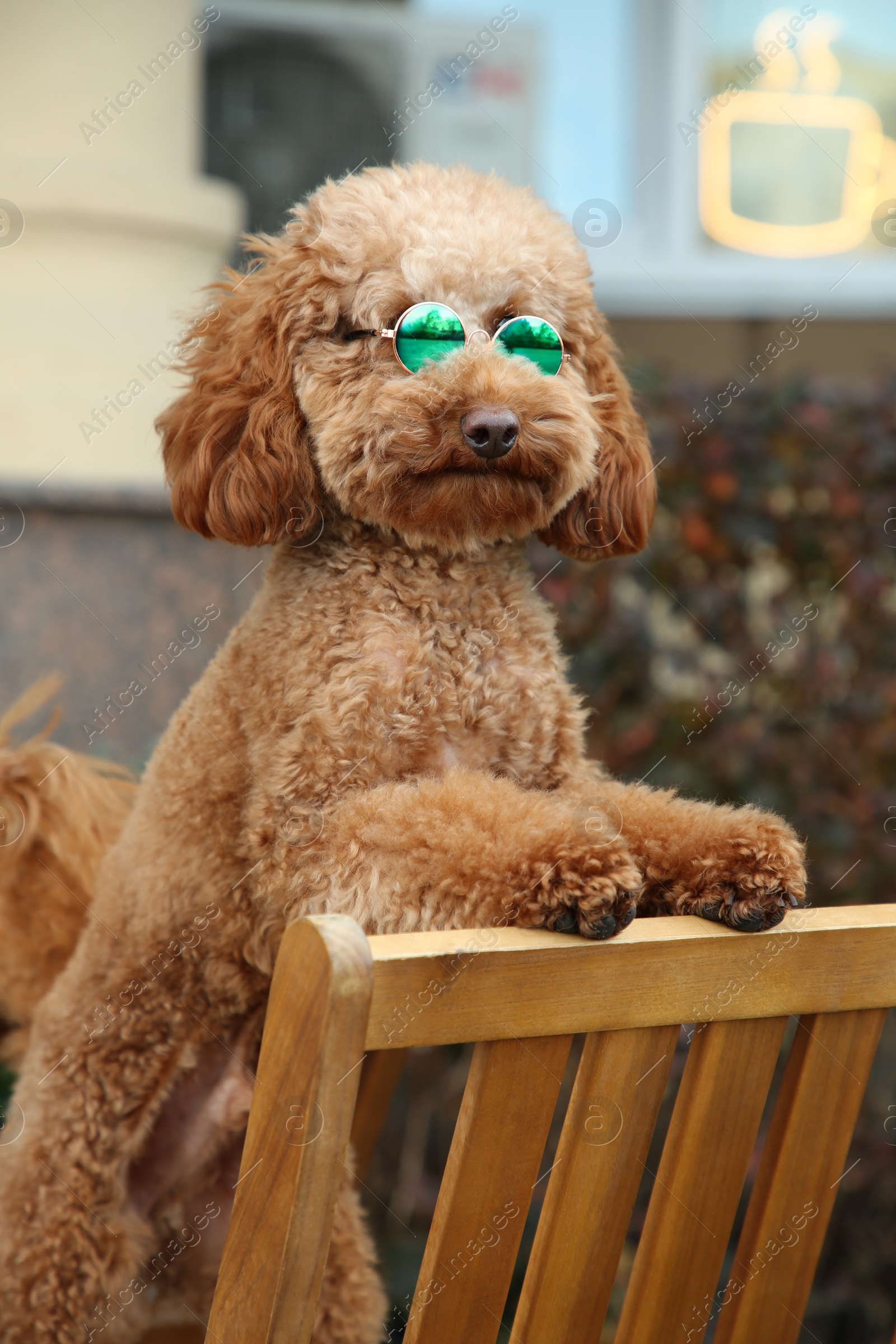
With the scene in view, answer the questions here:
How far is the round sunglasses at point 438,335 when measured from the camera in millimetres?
1016

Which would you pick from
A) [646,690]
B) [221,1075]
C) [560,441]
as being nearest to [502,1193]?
[221,1075]

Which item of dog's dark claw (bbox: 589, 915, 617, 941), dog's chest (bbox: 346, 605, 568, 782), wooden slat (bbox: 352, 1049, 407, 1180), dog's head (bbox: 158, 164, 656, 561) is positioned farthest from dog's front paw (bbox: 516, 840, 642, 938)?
wooden slat (bbox: 352, 1049, 407, 1180)

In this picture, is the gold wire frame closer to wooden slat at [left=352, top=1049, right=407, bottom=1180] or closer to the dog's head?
the dog's head

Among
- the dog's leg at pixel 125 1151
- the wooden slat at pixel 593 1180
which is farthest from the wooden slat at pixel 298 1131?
the dog's leg at pixel 125 1151

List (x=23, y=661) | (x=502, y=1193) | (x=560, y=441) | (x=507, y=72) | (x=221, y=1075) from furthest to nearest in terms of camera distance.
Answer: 1. (x=507, y=72)
2. (x=23, y=661)
3. (x=221, y=1075)
4. (x=560, y=441)
5. (x=502, y=1193)

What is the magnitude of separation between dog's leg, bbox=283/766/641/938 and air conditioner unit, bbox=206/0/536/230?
2.71 meters

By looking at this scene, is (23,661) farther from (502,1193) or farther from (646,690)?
(502,1193)

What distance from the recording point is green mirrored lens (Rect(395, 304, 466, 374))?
3.33 ft

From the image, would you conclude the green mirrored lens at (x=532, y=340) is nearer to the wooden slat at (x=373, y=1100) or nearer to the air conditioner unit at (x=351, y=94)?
the wooden slat at (x=373, y=1100)

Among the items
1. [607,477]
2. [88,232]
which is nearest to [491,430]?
[607,477]

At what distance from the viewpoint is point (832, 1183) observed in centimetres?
107

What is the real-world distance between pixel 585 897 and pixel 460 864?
0.12m

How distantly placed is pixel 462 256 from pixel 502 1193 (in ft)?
2.83

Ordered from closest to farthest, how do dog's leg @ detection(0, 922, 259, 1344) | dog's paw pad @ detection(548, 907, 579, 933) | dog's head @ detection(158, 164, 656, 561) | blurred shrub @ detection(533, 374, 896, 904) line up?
dog's paw pad @ detection(548, 907, 579, 933), dog's head @ detection(158, 164, 656, 561), dog's leg @ detection(0, 922, 259, 1344), blurred shrub @ detection(533, 374, 896, 904)
